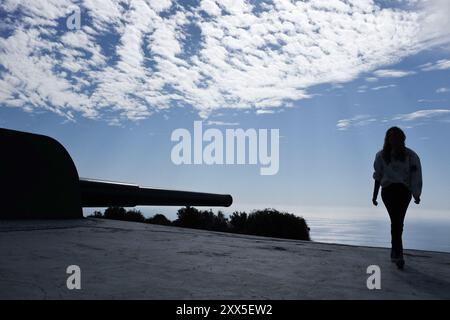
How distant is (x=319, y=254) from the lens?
521 centimetres

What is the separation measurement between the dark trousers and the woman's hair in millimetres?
303

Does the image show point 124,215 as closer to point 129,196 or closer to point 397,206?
point 129,196

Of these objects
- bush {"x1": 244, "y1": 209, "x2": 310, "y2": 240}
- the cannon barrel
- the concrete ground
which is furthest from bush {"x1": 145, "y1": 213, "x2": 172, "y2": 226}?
the concrete ground

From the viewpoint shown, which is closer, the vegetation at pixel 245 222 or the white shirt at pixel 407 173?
the white shirt at pixel 407 173

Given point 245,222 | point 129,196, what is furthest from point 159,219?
point 129,196

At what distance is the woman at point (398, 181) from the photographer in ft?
14.6

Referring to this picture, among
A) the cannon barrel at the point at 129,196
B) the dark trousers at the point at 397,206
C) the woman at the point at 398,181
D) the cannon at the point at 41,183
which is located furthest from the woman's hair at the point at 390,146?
the cannon barrel at the point at 129,196

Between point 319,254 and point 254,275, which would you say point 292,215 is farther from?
point 254,275

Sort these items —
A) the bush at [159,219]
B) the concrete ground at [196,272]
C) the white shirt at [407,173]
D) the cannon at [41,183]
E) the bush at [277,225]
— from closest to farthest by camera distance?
the concrete ground at [196,272] → the white shirt at [407,173] → the cannon at [41,183] → the bush at [277,225] → the bush at [159,219]

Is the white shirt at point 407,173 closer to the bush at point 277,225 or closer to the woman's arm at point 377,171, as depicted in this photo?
the woman's arm at point 377,171

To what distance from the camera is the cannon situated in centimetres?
862

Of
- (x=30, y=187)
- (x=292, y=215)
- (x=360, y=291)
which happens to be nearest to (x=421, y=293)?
(x=360, y=291)

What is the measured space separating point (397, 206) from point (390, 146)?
2.20ft
